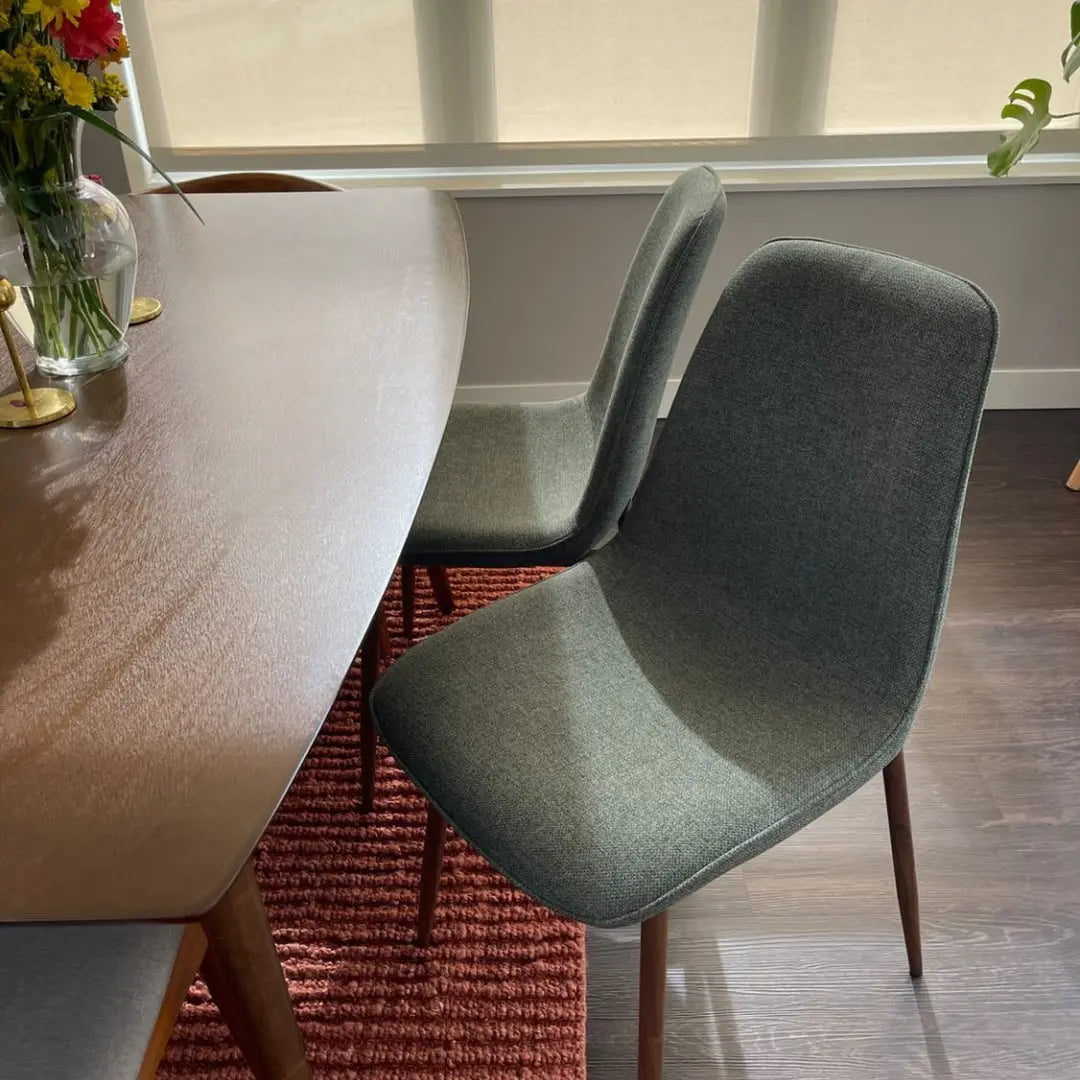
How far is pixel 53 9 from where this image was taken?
882 mm

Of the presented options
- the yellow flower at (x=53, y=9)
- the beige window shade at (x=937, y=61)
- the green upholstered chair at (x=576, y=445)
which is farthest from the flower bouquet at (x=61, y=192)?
the beige window shade at (x=937, y=61)

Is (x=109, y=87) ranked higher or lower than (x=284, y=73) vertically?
higher

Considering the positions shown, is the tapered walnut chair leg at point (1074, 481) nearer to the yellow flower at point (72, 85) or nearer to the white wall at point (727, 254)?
the white wall at point (727, 254)

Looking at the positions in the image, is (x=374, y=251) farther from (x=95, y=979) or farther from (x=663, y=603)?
(x=95, y=979)

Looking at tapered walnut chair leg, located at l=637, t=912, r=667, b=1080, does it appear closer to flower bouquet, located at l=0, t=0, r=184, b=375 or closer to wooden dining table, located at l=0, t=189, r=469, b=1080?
wooden dining table, located at l=0, t=189, r=469, b=1080

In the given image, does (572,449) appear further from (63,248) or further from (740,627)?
(63,248)

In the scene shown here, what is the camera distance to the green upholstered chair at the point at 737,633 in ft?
2.88

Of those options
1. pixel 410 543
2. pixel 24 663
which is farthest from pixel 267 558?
pixel 410 543

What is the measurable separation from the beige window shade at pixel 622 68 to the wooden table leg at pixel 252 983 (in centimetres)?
207

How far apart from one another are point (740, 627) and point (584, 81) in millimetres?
1698

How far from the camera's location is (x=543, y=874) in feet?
2.76

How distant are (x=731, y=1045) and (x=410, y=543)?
73 cm

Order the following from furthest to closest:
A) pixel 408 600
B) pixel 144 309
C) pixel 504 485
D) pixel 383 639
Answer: pixel 408 600
pixel 383 639
pixel 504 485
pixel 144 309

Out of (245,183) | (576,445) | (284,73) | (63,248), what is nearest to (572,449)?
(576,445)
